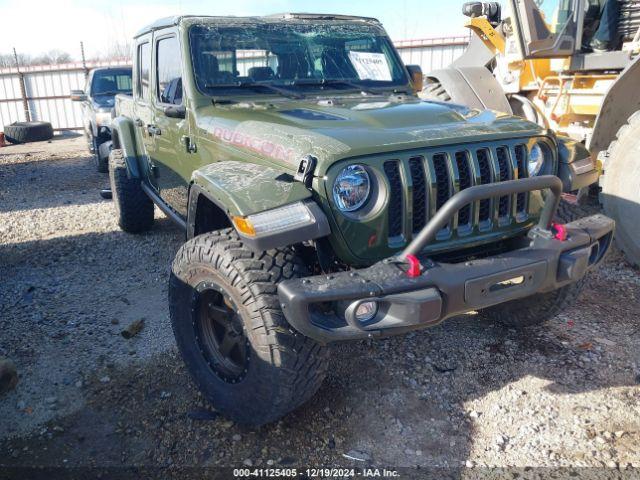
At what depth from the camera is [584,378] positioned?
10.3 feet

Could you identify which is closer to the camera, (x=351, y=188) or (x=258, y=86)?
(x=351, y=188)

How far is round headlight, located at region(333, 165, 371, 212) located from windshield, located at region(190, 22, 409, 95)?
141 cm

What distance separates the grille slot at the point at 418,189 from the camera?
258 centimetres

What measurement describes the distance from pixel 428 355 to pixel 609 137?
307 centimetres

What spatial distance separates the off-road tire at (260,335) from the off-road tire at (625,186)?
3.19 metres

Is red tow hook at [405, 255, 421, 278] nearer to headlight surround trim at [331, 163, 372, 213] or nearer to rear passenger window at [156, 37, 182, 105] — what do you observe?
headlight surround trim at [331, 163, 372, 213]

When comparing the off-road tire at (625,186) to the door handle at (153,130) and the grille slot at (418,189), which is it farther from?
the door handle at (153,130)

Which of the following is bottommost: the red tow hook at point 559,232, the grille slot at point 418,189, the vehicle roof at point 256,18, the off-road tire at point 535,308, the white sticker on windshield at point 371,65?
the off-road tire at point 535,308

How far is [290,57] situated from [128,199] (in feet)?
8.61

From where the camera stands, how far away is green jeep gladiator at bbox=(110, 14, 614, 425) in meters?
2.29

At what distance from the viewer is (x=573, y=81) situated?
18.0 ft

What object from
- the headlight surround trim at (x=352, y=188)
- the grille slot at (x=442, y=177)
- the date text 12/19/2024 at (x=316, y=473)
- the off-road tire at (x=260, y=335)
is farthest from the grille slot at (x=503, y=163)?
the date text 12/19/2024 at (x=316, y=473)

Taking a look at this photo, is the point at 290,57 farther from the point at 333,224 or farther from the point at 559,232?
the point at 559,232

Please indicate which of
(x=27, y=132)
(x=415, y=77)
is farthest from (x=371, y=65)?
(x=27, y=132)
